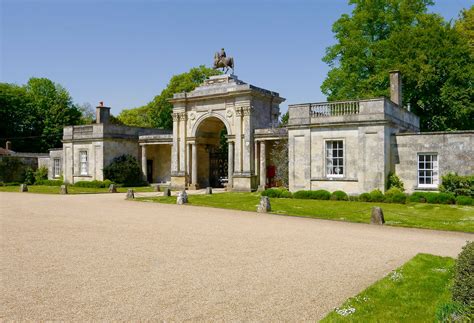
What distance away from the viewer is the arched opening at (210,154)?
110ft

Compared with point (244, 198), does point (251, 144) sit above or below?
above

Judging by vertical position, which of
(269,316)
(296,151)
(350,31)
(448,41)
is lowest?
(269,316)

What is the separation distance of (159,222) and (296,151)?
12042mm

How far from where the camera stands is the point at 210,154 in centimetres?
3550

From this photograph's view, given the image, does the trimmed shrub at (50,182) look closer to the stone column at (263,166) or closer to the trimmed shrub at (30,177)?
the trimmed shrub at (30,177)

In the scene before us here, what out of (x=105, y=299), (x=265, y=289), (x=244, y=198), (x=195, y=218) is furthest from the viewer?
(x=244, y=198)

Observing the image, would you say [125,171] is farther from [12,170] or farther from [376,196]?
[376,196]

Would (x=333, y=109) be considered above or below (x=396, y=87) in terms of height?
below

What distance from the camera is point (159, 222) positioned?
14.6m

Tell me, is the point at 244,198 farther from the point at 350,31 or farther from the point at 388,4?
the point at 388,4

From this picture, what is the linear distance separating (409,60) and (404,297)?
2704cm

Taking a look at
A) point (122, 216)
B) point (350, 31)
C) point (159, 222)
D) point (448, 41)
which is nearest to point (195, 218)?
point (159, 222)

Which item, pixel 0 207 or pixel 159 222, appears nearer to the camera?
pixel 159 222

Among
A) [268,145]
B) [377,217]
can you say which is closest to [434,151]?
[377,217]
